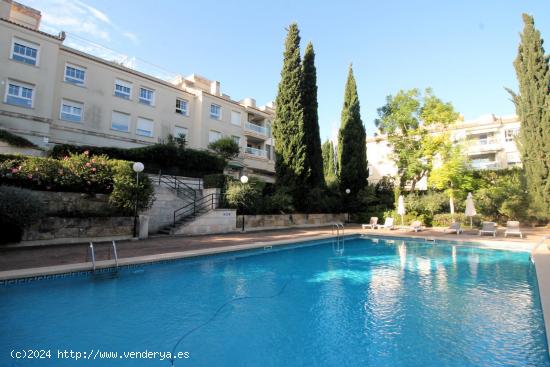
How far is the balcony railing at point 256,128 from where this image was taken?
1204 inches

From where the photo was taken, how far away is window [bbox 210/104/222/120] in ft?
92.0

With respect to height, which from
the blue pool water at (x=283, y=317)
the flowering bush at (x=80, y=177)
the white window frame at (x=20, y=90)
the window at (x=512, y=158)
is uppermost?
the white window frame at (x=20, y=90)

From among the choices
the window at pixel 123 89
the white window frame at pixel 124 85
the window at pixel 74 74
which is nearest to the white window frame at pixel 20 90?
the window at pixel 74 74

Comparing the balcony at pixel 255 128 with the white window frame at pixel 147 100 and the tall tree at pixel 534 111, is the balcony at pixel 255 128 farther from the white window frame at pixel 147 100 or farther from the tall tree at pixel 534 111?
the tall tree at pixel 534 111

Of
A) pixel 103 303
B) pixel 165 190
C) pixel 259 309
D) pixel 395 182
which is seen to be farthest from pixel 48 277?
pixel 395 182

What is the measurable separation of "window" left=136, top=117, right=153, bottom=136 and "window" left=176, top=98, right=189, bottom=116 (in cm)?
327

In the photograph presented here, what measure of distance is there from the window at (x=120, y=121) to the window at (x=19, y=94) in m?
5.08

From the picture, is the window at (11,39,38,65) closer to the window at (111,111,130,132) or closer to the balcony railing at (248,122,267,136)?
the window at (111,111,130,132)

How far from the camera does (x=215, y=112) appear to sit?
1116 inches

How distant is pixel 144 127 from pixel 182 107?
4634 millimetres

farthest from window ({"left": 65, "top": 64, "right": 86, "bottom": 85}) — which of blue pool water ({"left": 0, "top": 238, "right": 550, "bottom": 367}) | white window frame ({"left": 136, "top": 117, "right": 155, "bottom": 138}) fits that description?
blue pool water ({"left": 0, "top": 238, "right": 550, "bottom": 367})

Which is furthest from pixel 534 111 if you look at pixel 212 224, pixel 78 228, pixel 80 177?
pixel 78 228

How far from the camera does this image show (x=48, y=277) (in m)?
6.57

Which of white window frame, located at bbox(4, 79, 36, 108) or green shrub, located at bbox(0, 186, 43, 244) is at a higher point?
white window frame, located at bbox(4, 79, 36, 108)
